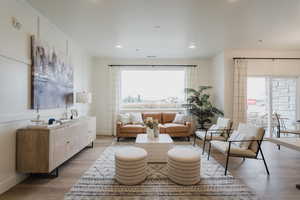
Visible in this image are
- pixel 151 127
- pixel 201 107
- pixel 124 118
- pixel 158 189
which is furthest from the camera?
pixel 201 107

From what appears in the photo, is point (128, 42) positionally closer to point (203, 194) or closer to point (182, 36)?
point (182, 36)

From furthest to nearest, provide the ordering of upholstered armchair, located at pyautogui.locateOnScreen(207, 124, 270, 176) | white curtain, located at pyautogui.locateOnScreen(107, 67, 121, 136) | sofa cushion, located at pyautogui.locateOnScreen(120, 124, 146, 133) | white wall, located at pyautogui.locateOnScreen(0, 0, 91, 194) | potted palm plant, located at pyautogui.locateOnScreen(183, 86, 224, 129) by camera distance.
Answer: white curtain, located at pyautogui.locateOnScreen(107, 67, 121, 136)
potted palm plant, located at pyautogui.locateOnScreen(183, 86, 224, 129)
sofa cushion, located at pyautogui.locateOnScreen(120, 124, 146, 133)
upholstered armchair, located at pyautogui.locateOnScreen(207, 124, 270, 176)
white wall, located at pyautogui.locateOnScreen(0, 0, 91, 194)

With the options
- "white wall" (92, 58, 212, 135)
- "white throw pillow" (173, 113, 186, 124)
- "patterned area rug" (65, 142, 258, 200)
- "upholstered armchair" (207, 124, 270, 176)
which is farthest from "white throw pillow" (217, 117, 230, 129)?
"white wall" (92, 58, 212, 135)

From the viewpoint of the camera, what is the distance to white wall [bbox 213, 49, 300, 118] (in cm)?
564

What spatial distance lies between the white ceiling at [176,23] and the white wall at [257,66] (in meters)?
0.39

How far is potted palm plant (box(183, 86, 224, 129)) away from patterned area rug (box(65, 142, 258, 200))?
9.59 feet

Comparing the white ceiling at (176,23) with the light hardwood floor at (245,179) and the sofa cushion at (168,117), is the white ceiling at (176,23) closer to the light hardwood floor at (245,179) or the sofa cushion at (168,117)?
the sofa cushion at (168,117)

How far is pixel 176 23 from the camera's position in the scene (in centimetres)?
364

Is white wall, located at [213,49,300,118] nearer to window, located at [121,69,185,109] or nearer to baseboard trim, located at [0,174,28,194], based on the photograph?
window, located at [121,69,185,109]

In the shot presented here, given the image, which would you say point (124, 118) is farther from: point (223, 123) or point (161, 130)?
point (223, 123)

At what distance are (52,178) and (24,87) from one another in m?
1.54

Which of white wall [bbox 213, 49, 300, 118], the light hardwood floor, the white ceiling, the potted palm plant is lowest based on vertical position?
the light hardwood floor

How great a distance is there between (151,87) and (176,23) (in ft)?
11.1

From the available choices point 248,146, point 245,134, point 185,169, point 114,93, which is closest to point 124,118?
point 114,93
